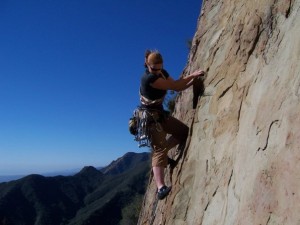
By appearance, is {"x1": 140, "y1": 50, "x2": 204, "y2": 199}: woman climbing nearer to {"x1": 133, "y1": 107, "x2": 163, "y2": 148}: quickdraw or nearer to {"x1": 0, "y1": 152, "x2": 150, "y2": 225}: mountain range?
{"x1": 133, "y1": 107, "x2": 163, "y2": 148}: quickdraw

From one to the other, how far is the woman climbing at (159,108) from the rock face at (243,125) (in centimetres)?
45

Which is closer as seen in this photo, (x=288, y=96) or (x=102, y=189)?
(x=288, y=96)

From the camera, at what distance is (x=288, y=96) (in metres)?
6.17

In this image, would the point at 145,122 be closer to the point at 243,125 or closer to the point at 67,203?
the point at 243,125

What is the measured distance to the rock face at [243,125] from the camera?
594cm

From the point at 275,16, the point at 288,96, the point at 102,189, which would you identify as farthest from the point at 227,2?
the point at 102,189

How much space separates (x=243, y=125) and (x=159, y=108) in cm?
278

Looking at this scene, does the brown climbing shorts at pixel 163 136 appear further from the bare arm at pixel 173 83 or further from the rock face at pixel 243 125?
the bare arm at pixel 173 83

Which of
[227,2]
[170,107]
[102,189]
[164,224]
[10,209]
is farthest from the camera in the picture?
[102,189]

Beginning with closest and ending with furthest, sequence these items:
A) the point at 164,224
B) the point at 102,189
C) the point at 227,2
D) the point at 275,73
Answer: the point at 275,73, the point at 164,224, the point at 227,2, the point at 102,189

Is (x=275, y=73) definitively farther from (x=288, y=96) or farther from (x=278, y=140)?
(x=278, y=140)

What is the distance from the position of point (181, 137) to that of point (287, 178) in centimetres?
466

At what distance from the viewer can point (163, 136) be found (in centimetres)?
969

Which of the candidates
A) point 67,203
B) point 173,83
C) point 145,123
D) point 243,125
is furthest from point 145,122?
point 67,203
